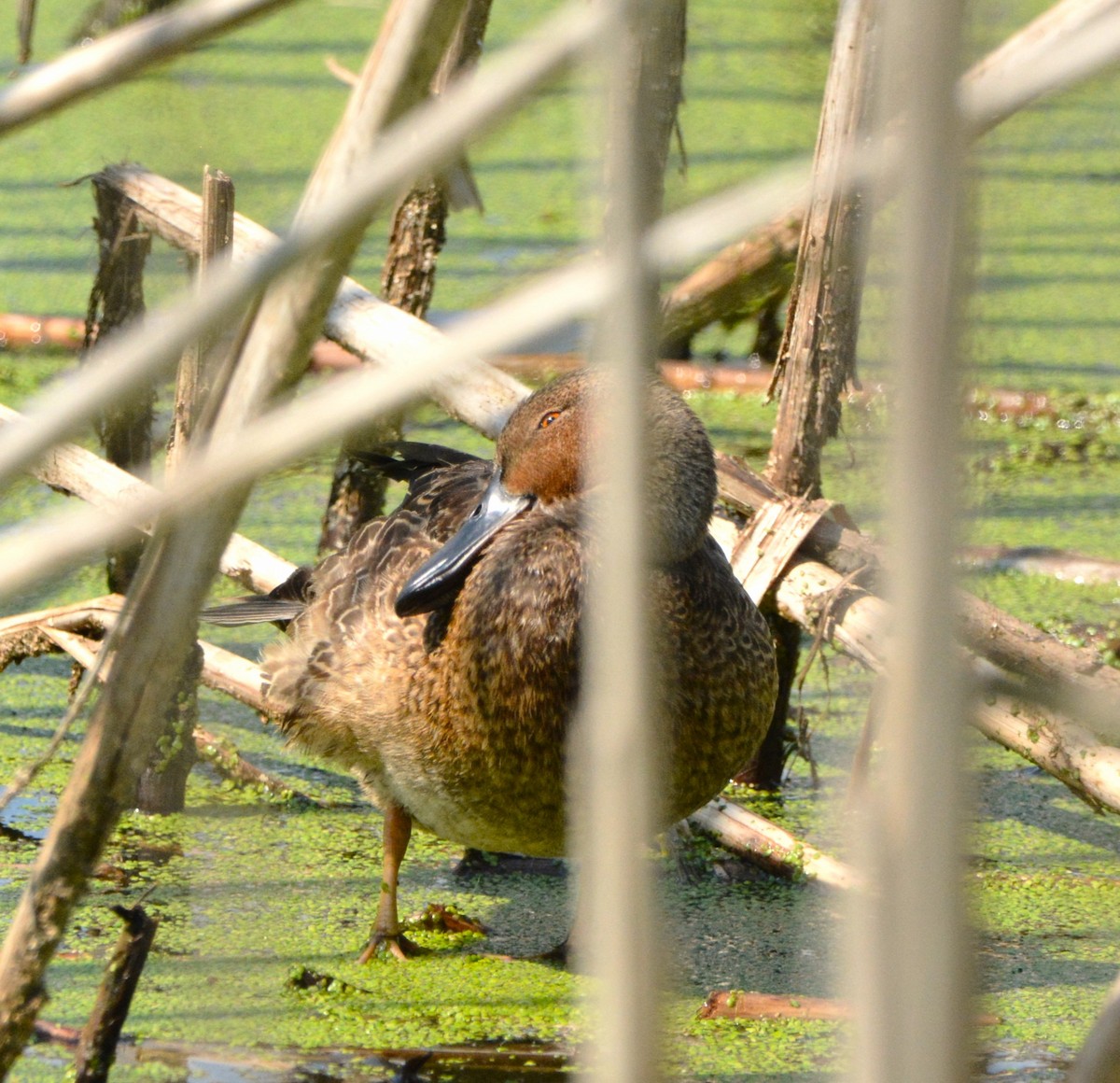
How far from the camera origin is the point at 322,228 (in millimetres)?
1030

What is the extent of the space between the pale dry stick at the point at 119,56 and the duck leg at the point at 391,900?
183cm

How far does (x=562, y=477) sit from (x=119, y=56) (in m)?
1.61

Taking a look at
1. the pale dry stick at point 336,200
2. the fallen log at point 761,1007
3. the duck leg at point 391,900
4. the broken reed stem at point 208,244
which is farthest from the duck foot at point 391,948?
the pale dry stick at point 336,200

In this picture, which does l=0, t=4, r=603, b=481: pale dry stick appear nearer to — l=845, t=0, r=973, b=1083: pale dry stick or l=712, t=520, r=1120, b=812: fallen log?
l=845, t=0, r=973, b=1083: pale dry stick

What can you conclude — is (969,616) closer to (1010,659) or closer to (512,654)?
(1010,659)

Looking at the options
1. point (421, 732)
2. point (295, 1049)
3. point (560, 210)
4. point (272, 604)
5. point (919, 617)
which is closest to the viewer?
point (919, 617)

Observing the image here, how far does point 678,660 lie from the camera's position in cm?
250

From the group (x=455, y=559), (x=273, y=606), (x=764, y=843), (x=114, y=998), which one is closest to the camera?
(x=114, y=998)

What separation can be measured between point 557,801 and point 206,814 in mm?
1011

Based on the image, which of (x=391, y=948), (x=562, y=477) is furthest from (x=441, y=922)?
(x=562, y=477)

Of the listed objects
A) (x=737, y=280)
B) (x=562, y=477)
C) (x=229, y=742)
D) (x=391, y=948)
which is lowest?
(x=391, y=948)

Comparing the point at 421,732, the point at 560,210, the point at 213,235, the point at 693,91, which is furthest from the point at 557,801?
the point at 693,91

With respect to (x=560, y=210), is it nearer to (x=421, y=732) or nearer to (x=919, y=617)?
(x=421, y=732)

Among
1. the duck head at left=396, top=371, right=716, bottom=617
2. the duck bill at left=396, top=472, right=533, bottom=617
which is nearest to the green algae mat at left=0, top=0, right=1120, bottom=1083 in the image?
the duck head at left=396, top=371, right=716, bottom=617
